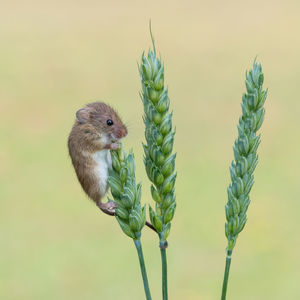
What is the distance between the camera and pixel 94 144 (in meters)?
1.83

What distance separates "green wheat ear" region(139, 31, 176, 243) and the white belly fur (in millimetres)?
647

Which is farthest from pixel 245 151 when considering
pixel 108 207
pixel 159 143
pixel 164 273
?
pixel 108 207

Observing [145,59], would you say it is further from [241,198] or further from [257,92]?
A: [241,198]

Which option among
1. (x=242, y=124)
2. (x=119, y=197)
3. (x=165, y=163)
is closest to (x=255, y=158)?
(x=242, y=124)

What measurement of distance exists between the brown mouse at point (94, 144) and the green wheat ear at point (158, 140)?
1.91ft

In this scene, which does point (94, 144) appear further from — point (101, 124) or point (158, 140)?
point (158, 140)

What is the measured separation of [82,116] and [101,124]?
0.35ft

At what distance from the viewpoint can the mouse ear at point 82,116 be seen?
5.93 ft

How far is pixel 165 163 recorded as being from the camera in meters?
1.14

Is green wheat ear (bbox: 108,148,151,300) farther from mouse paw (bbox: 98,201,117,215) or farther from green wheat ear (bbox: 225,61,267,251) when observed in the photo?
mouse paw (bbox: 98,201,117,215)

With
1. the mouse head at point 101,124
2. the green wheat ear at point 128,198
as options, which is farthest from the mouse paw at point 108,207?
the green wheat ear at point 128,198

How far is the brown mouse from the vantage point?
180 centimetres

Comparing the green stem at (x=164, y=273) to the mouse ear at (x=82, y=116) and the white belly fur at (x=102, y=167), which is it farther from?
the mouse ear at (x=82, y=116)

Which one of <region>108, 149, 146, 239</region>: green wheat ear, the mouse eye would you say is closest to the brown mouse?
the mouse eye
